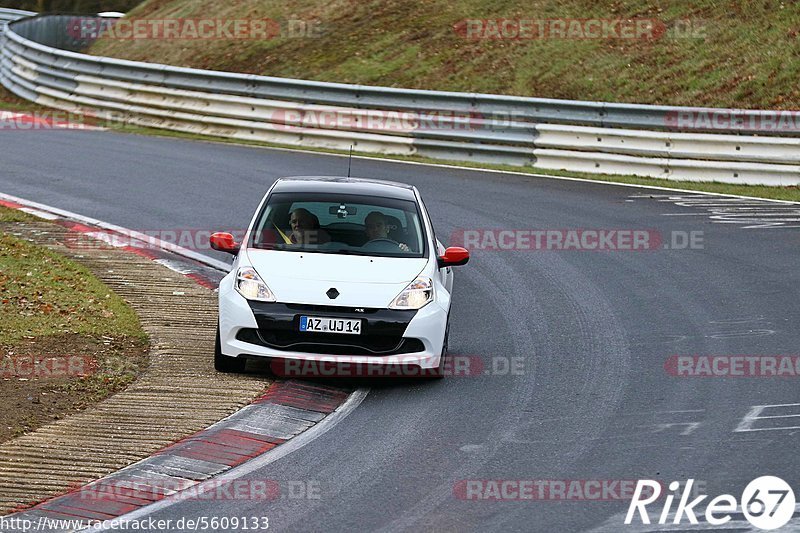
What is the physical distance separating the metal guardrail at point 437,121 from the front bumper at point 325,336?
11.1m

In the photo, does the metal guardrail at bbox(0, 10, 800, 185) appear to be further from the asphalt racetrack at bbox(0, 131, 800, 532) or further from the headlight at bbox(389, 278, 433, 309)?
the headlight at bbox(389, 278, 433, 309)

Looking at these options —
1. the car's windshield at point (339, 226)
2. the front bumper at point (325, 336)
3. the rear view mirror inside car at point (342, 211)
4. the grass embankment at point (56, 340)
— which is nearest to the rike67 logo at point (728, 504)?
the front bumper at point (325, 336)

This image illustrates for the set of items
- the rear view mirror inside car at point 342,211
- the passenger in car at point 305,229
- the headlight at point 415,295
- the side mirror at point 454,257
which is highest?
the rear view mirror inside car at point 342,211

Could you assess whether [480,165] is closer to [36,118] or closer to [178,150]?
[178,150]

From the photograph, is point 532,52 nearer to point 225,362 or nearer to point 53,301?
point 53,301

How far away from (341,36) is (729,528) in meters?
24.0

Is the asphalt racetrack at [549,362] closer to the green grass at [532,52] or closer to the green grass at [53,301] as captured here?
the green grass at [53,301]

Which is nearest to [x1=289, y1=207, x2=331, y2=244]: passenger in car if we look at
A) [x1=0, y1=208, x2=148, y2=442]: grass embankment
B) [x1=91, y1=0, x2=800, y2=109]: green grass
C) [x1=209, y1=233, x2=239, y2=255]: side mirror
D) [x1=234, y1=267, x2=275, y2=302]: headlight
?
[x1=209, y1=233, x2=239, y2=255]: side mirror

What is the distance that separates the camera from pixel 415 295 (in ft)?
33.0

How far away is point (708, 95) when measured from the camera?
23.1 m

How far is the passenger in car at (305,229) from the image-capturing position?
10.7 m

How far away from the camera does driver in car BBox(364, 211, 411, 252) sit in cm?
1082

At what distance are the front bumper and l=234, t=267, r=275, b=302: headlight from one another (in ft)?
0.23

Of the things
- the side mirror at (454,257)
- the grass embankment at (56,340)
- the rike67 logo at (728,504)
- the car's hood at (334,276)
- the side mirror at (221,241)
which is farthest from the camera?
the side mirror at (454,257)
